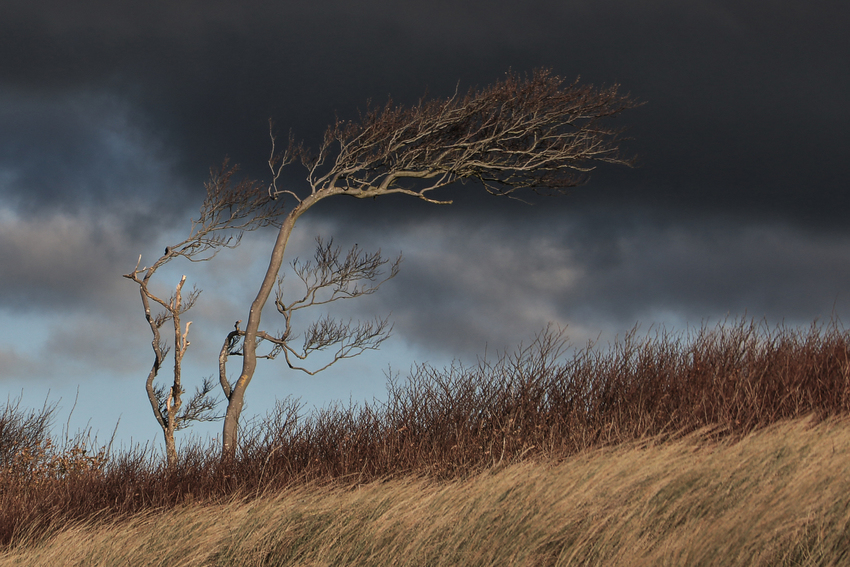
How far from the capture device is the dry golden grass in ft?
14.8

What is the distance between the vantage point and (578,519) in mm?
5098

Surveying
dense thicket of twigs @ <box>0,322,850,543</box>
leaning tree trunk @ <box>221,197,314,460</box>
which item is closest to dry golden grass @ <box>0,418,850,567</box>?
dense thicket of twigs @ <box>0,322,850,543</box>

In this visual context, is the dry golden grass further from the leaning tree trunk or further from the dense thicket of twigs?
the leaning tree trunk

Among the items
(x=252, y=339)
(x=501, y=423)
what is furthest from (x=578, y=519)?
(x=252, y=339)

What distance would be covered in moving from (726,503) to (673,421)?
2982 millimetres

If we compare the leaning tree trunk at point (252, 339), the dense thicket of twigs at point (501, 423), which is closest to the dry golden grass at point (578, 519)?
the dense thicket of twigs at point (501, 423)

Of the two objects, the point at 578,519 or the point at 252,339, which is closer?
the point at 578,519

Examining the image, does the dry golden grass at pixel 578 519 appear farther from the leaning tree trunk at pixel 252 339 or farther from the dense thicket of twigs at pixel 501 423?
the leaning tree trunk at pixel 252 339

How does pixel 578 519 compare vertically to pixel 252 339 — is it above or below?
below

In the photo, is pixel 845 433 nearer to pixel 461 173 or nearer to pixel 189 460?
pixel 189 460

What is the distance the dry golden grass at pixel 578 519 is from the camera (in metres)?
4.52

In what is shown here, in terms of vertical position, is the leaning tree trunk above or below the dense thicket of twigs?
above

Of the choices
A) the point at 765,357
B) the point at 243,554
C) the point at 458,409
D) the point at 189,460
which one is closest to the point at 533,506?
the point at 243,554

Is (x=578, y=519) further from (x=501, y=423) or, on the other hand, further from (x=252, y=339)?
(x=252, y=339)
